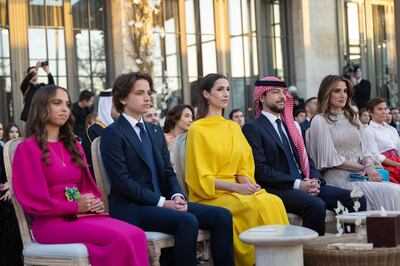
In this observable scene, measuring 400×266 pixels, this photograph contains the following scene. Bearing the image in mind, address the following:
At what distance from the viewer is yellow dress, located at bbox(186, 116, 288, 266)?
623 cm

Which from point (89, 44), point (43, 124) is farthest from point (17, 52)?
point (43, 124)

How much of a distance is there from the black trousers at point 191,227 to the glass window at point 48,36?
9.31 m

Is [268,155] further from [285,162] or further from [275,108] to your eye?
[275,108]

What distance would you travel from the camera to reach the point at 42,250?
5.20m

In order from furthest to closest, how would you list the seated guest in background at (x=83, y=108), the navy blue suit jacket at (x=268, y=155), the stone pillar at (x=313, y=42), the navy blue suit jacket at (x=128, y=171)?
the stone pillar at (x=313, y=42)
the seated guest in background at (x=83, y=108)
the navy blue suit jacket at (x=268, y=155)
the navy blue suit jacket at (x=128, y=171)

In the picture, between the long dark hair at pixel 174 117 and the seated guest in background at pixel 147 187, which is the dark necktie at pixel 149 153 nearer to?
the seated guest in background at pixel 147 187

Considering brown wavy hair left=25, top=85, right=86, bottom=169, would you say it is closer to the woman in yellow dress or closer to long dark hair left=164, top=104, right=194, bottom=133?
the woman in yellow dress

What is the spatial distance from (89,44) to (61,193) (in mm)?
10497

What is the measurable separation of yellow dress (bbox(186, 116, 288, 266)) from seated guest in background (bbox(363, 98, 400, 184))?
265 centimetres

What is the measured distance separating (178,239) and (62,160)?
3.19ft

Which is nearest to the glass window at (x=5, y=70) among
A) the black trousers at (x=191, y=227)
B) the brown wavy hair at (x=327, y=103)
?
the brown wavy hair at (x=327, y=103)

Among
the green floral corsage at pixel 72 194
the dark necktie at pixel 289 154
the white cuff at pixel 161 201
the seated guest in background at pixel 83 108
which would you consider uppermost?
the seated guest in background at pixel 83 108

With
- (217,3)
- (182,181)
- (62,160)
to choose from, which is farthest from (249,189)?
(217,3)

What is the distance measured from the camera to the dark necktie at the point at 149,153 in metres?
5.99
